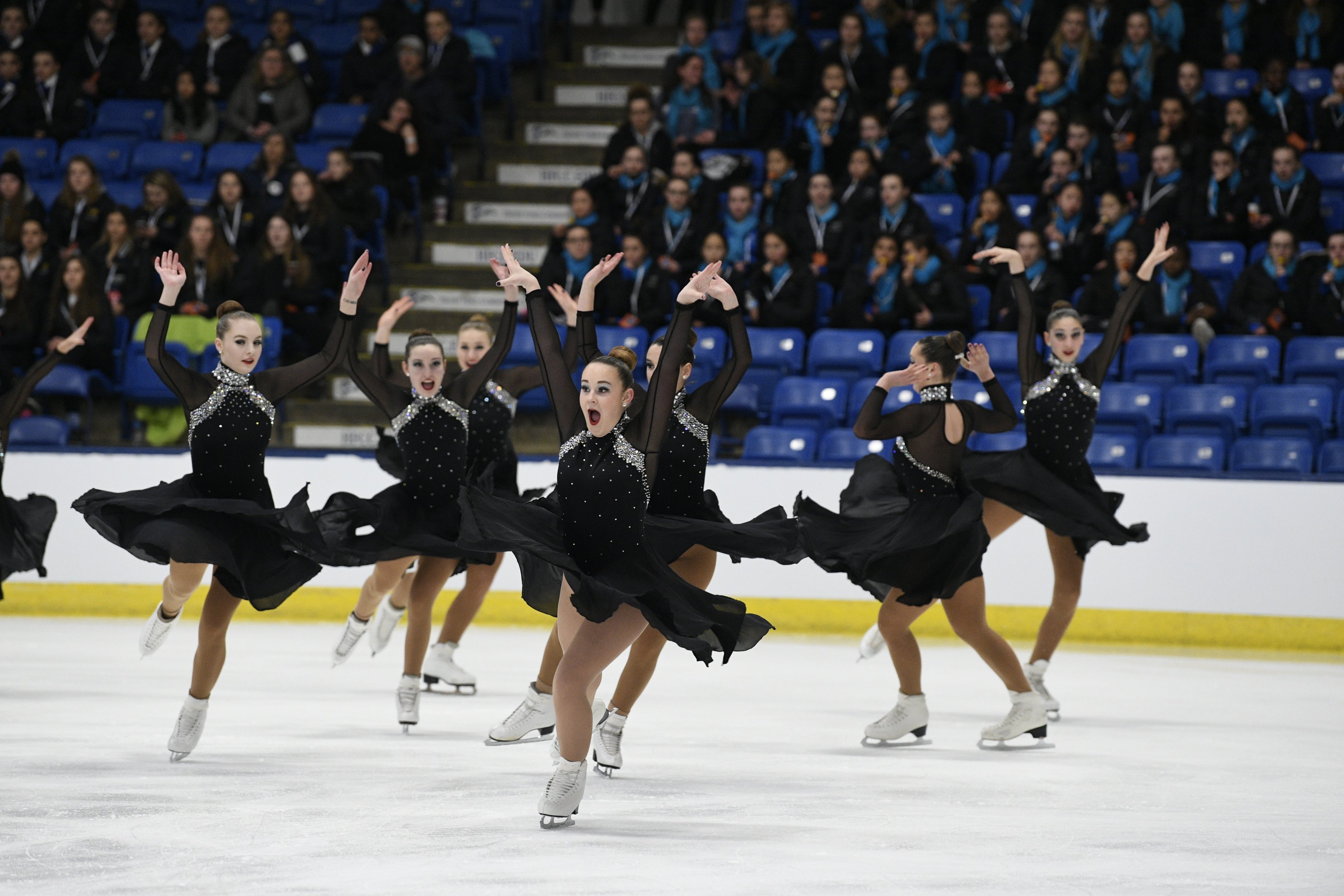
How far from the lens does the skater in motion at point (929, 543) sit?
209 inches

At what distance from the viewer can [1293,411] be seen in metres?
9.12

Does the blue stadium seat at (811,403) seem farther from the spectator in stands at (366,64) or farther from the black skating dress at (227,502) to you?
the spectator in stands at (366,64)

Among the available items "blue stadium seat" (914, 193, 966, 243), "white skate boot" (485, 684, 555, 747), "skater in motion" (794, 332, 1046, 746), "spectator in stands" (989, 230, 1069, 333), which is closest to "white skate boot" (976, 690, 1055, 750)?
"skater in motion" (794, 332, 1046, 746)

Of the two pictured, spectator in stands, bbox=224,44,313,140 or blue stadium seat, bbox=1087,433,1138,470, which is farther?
spectator in stands, bbox=224,44,313,140

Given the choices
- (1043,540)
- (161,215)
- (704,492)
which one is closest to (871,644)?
(704,492)

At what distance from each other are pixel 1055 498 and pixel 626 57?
8.59 m

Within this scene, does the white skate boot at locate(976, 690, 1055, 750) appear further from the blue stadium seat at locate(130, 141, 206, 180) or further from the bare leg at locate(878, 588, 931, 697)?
the blue stadium seat at locate(130, 141, 206, 180)

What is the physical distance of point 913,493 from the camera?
5.57 m

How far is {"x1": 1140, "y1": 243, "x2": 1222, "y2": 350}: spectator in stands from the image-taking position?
32.1ft

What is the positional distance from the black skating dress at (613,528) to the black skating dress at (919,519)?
1.26m

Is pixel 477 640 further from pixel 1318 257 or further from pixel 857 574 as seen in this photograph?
pixel 1318 257

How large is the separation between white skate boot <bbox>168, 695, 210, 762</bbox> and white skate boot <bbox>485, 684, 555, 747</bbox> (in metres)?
0.97

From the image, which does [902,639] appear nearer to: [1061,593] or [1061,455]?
[1061,593]

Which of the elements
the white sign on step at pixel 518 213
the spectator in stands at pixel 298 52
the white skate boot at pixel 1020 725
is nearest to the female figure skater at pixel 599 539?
the white skate boot at pixel 1020 725
